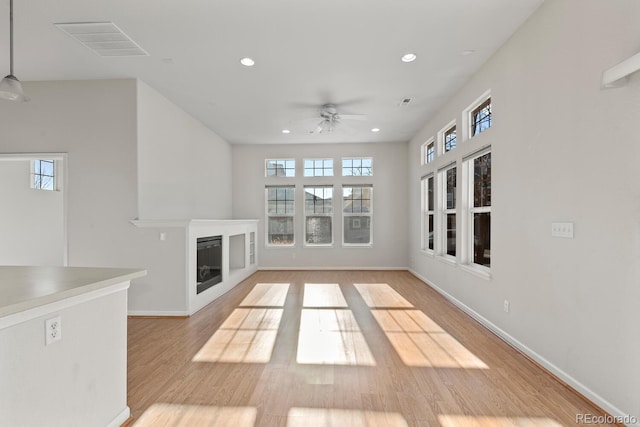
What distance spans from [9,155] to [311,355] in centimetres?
470

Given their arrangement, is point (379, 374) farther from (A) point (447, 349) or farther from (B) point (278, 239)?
(B) point (278, 239)

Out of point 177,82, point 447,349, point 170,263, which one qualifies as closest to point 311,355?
point 447,349

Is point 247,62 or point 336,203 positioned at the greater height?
point 247,62

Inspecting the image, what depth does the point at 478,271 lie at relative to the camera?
3.75 m

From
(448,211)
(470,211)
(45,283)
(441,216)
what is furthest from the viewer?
(441,216)

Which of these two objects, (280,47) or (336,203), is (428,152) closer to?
(336,203)

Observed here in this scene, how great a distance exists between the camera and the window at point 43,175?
616cm

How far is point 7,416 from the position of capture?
1241 millimetres

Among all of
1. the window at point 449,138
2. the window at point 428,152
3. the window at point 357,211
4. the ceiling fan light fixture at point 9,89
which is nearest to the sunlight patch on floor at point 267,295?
the window at point 357,211

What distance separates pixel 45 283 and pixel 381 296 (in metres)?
4.27

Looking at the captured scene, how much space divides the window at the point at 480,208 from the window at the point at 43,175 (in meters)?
7.89

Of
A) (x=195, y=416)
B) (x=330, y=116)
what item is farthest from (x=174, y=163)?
(x=195, y=416)

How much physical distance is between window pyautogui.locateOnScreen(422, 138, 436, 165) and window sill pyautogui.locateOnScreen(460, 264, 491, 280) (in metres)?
2.44

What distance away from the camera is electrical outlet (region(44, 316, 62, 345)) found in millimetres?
1413
